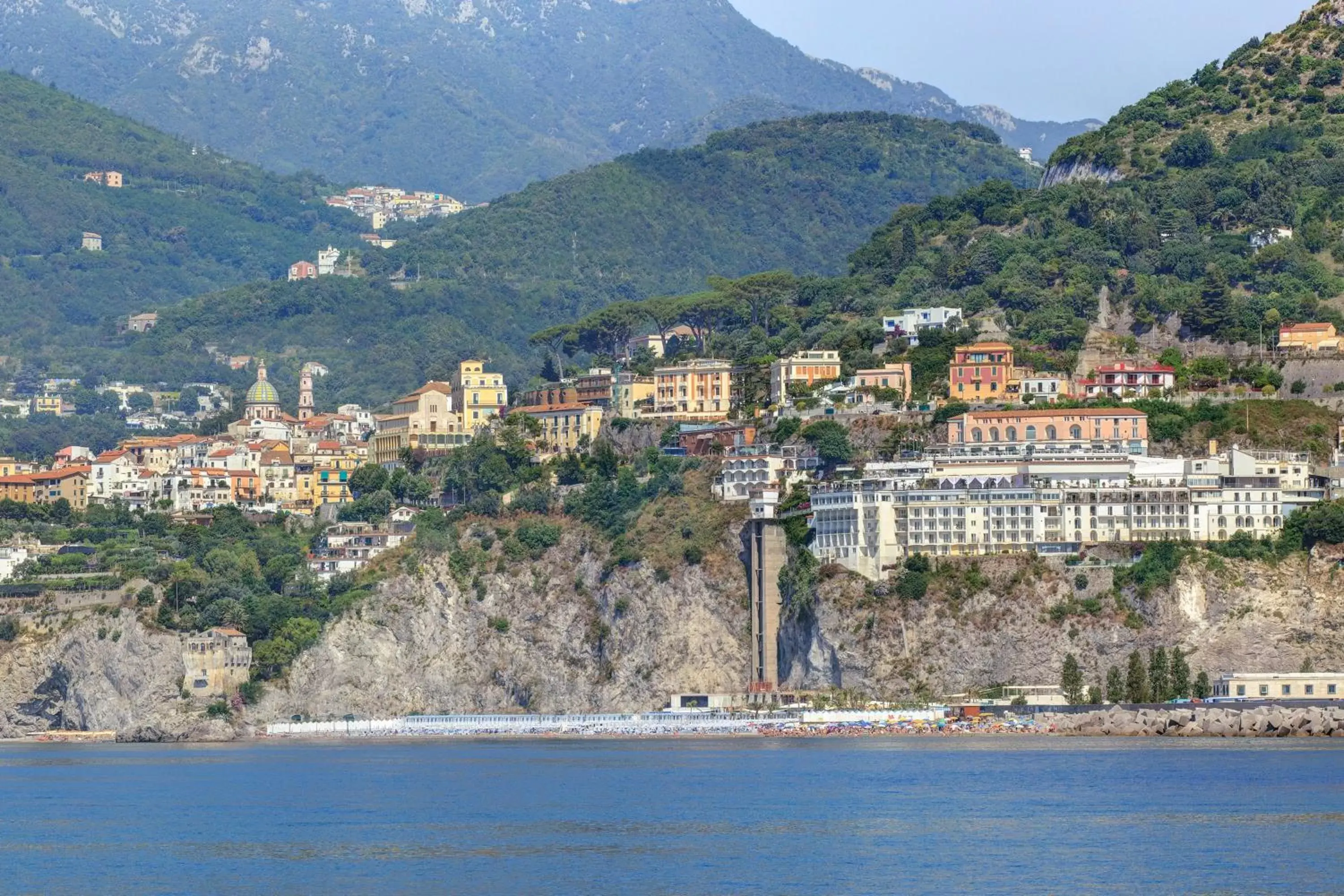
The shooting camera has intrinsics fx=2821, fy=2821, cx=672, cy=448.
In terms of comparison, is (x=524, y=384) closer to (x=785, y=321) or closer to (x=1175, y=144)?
(x=785, y=321)

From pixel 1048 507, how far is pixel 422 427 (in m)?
48.3

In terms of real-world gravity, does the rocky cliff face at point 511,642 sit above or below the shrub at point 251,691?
above

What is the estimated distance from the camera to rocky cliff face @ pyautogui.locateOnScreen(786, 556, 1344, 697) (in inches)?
3969

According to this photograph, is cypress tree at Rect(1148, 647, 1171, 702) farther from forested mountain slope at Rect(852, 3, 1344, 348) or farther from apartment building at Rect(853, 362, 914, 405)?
forested mountain slope at Rect(852, 3, 1344, 348)

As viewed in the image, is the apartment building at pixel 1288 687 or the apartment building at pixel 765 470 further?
the apartment building at pixel 765 470

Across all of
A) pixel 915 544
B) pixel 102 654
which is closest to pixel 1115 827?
pixel 915 544

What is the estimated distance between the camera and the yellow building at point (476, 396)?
485 ft

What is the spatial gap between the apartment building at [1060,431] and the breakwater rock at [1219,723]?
16040mm

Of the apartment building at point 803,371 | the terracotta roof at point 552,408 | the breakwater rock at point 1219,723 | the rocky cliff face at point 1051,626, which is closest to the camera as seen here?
the breakwater rock at point 1219,723

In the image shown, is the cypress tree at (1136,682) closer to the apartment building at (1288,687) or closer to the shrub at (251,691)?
the apartment building at (1288,687)

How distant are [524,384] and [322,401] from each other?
879 inches

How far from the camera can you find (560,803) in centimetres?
7875

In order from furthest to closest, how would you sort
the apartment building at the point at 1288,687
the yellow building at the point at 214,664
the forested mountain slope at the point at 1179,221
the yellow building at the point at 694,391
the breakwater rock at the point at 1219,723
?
the yellow building at the point at 694,391 < the forested mountain slope at the point at 1179,221 < the yellow building at the point at 214,664 < the apartment building at the point at 1288,687 < the breakwater rock at the point at 1219,723

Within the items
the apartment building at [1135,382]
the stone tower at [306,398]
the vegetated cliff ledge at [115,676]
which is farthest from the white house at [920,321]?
the stone tower at [306,398]
